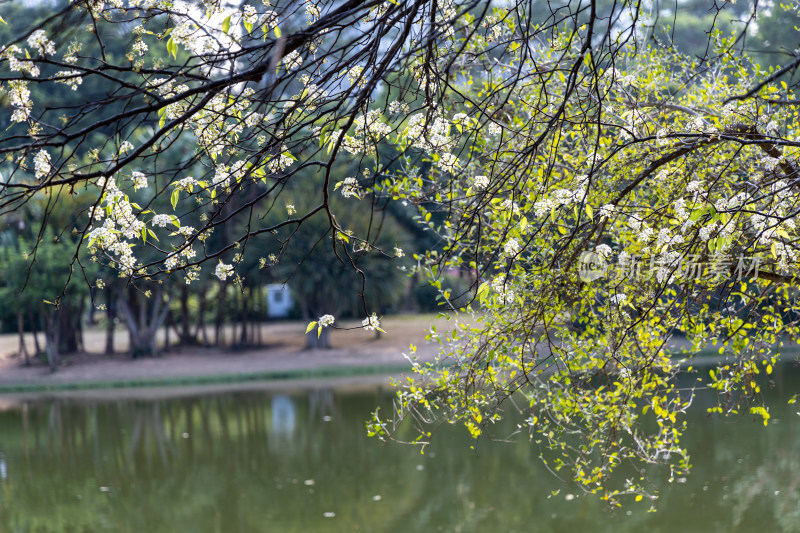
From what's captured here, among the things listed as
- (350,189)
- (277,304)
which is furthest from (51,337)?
(350,189)

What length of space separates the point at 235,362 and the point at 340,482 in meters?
12.3

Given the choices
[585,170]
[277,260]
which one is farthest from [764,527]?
[277,260]

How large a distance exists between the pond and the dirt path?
620 cm

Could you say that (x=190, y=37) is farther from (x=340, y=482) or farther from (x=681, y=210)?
(x=340, y=482)

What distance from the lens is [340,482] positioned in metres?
8.44

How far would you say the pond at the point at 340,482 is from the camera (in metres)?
7.05

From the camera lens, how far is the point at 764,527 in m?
6.45

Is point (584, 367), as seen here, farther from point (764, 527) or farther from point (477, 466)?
point (477, 466)

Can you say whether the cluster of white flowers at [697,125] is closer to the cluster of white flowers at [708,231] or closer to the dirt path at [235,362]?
the cluster of white flowers at [708,231]

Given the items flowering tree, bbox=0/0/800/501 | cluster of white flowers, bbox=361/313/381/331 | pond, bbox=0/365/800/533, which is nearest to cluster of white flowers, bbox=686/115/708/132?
flowering tree, bbox=0/0/800/501

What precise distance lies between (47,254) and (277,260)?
1702 centimetres

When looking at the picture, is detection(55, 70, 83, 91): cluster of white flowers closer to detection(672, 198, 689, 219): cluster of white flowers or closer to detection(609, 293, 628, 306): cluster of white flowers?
detection(672, 198, 689, 219): cluster of white flowers

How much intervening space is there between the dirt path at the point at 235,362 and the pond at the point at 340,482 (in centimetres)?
620

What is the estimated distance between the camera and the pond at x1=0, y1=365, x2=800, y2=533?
278 inches
